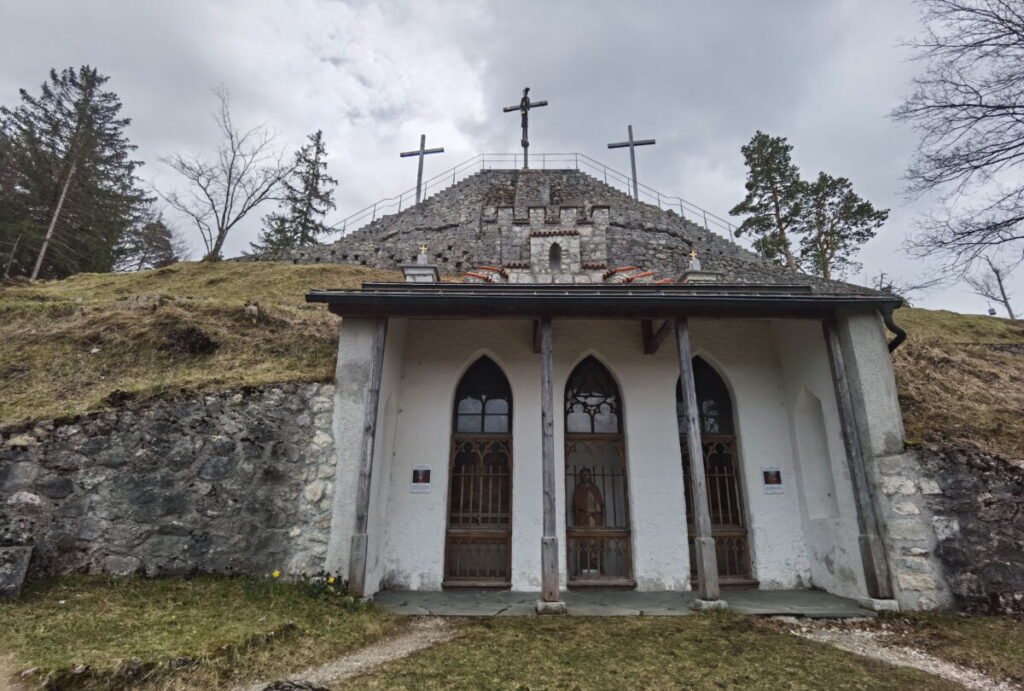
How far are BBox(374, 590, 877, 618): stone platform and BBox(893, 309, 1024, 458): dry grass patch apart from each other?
96.1 inches

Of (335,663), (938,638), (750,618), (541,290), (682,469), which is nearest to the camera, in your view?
(335,663)

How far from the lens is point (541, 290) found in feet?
22.0

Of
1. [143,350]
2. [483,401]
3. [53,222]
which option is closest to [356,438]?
→ [483,401]

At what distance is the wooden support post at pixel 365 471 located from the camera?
18.5 ft

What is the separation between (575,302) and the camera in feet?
21.7

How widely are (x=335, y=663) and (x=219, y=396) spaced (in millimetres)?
3630

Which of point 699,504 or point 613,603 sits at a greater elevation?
point 699,504

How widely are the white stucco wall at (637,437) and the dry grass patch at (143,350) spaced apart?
1.80 m

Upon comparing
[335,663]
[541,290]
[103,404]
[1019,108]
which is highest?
[1019,108]

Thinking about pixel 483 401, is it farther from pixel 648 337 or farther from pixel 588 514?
pixel 648 337

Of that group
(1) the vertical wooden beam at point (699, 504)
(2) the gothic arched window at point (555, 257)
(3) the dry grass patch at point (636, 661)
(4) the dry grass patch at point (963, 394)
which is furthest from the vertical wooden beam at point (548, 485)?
(2) the gothic arched window at point (555, 257)

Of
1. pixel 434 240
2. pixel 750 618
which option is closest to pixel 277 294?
pixel 434 240

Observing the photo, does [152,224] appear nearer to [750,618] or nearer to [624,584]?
[624,584]

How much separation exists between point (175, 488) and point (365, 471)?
2115 mm
